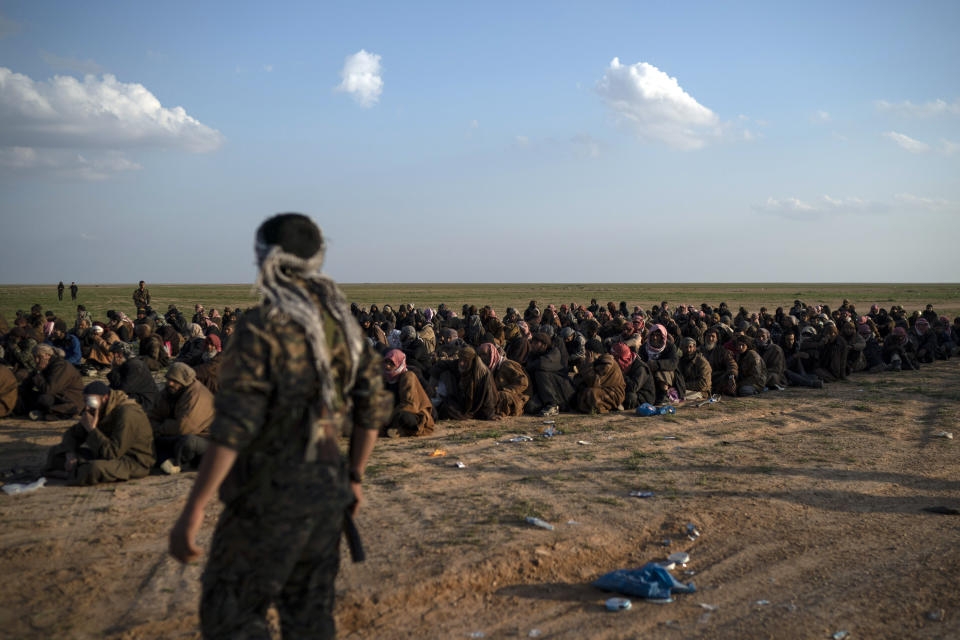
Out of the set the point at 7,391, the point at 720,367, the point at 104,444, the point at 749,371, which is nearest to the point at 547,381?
the point at 720,367

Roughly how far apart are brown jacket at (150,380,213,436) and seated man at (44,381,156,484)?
48cm

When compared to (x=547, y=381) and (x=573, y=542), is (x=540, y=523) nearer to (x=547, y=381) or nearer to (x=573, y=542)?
(x=573, y=542)

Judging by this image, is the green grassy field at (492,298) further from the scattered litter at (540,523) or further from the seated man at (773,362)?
the scattered litter at (540,523)

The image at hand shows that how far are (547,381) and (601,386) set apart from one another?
819 millimetres

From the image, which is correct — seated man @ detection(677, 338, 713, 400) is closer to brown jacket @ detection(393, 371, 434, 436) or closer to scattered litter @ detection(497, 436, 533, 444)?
scattered litter @ detection(497, 436, 533, 444)

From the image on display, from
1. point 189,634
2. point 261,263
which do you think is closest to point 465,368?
point 189,634

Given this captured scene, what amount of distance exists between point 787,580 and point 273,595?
3.39 metres

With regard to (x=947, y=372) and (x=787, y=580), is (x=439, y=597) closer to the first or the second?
(x=787, y=580)

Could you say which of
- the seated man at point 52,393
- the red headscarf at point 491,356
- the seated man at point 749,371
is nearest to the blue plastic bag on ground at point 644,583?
the red headscarf at point 491,356

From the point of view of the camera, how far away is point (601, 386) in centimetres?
1023

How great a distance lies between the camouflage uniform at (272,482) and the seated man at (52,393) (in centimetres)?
835

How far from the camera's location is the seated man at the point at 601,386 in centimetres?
1012

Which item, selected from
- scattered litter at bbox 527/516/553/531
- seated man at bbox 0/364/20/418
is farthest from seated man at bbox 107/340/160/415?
scattered litter at bbox 527/516/553/531

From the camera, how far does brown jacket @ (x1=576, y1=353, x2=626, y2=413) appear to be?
398 inches
